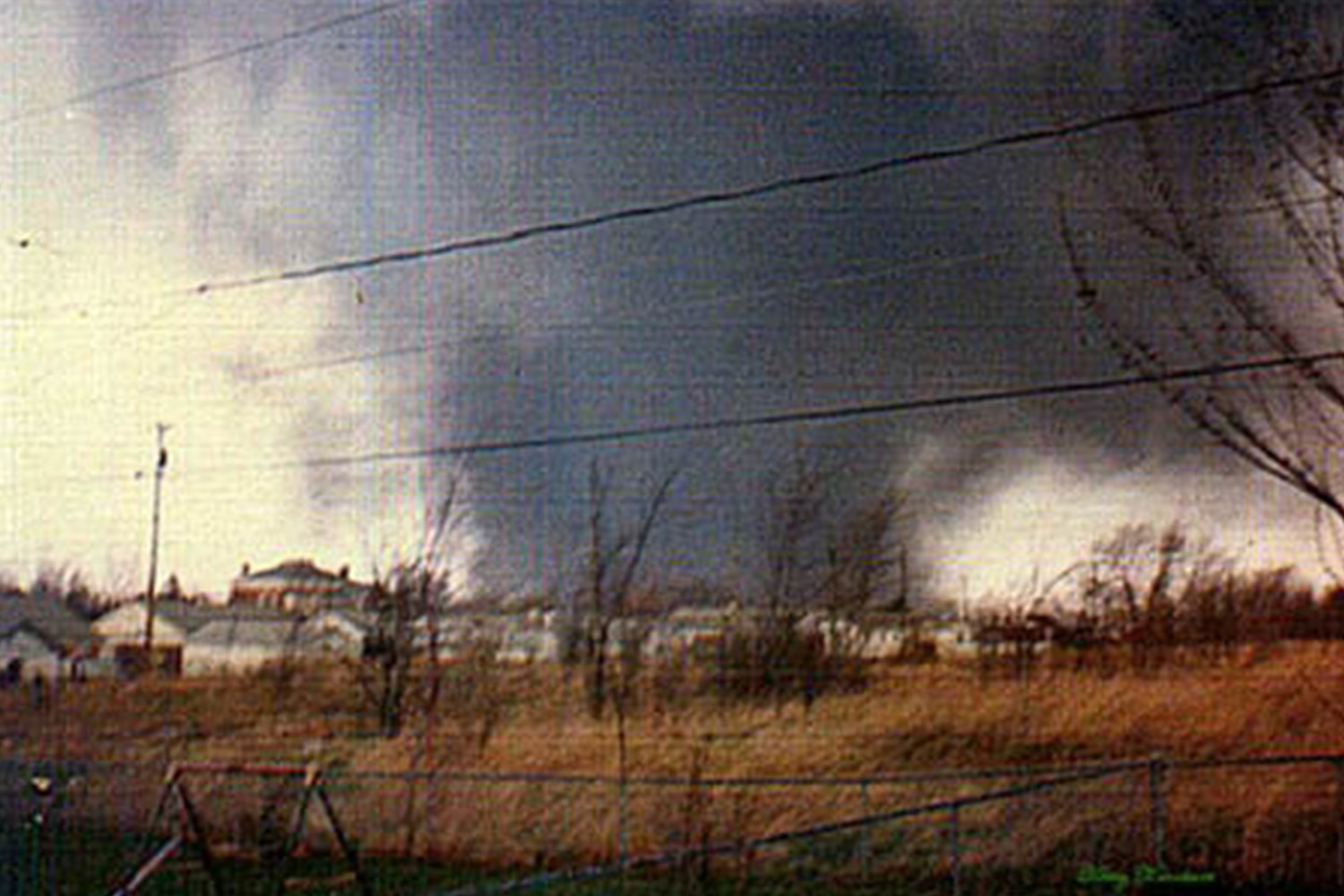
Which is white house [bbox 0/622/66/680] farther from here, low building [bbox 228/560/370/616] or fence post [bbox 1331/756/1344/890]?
fence post [bbox 1331/756/1344/890]

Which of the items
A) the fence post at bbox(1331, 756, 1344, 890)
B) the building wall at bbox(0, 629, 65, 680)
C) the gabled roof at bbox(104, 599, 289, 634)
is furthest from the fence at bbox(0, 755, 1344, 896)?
the gabled roof at bbox(104, 599, 289, 634)

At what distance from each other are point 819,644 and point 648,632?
676 mm

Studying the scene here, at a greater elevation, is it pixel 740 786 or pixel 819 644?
pixel 819 644

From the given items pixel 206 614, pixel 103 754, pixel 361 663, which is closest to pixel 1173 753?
pixel 361 663

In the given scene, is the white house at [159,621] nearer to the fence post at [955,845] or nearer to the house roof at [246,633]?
the house roof at [246,633]

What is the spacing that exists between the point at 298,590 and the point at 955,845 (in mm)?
2674

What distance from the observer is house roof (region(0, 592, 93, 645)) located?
230 inches

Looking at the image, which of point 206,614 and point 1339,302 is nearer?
point 1339,302

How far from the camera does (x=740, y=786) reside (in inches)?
197

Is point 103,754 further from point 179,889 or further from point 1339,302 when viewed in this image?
point 1339,302
